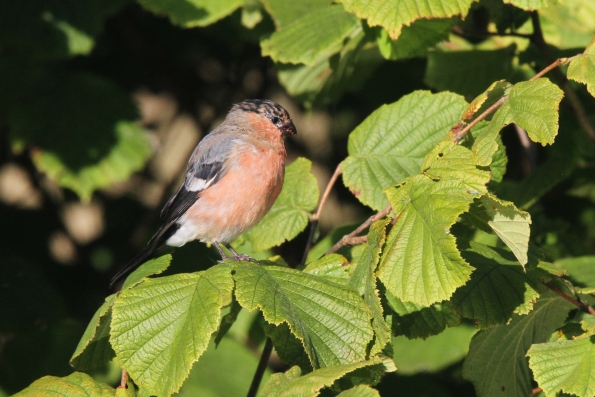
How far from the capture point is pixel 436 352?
4.58 metres

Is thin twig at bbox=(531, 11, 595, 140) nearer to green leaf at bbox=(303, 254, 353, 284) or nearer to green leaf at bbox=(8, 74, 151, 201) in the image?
green leaf at bbox=(303, 254, 353, 284)

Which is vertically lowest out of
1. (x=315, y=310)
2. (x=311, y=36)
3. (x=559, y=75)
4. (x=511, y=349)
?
(x=511, y=349)

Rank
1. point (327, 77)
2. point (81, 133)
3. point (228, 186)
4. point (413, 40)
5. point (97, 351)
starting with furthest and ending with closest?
point (81, 133) → point (327, 77) → point (228, 186) → point (413, 40) → point (97, 351)

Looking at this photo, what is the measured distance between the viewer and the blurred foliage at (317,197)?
96.2 inches

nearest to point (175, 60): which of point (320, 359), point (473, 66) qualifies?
point (473, 66)

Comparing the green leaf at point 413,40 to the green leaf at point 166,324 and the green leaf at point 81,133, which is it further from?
the green leaf at point 81,133

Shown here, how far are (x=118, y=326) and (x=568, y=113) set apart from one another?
3.43 m

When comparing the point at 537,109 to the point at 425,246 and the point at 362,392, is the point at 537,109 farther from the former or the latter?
the point at 362,392

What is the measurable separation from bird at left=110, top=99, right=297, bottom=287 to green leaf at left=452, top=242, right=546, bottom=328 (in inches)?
60.4

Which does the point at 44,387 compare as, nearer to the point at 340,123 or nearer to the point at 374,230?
the point at 374,230

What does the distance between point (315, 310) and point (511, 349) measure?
0.97m

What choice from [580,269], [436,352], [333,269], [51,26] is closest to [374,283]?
[333,269]

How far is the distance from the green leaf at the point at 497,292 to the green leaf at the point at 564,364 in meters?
0.21

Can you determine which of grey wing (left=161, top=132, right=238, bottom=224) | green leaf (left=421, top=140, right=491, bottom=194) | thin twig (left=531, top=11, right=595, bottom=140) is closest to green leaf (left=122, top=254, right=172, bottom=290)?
green leaf (left=421, top=140, right=491, bottom=194)
